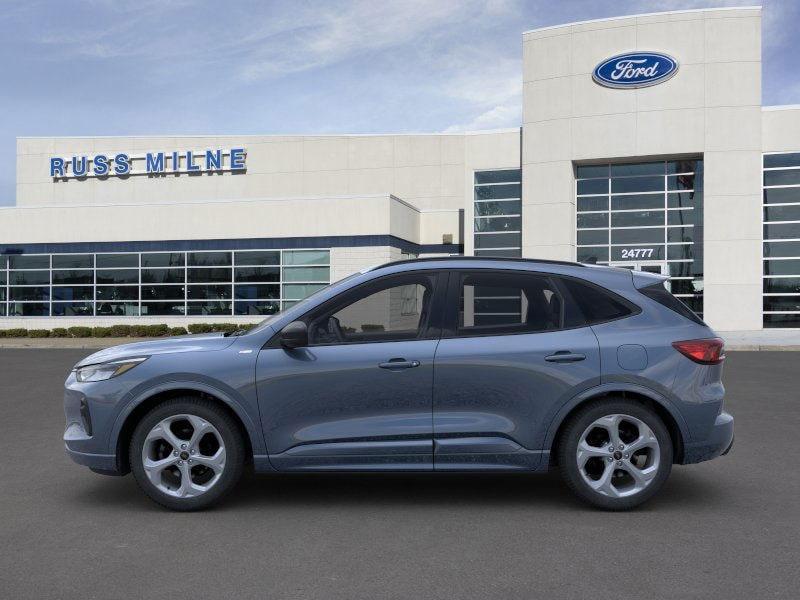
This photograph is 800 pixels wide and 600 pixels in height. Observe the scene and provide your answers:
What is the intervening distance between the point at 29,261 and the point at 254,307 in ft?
34.3

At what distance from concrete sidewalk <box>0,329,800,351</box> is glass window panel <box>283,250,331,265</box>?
7.70 metres

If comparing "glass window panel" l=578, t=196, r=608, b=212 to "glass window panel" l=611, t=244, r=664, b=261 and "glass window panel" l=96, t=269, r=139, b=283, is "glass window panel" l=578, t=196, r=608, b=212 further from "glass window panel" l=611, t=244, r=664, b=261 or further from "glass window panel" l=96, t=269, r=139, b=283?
"glass window panel" l=96, t=269, r=139, b=283

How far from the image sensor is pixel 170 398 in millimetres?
5676

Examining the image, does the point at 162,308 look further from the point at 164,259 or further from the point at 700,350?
the point at 700,350

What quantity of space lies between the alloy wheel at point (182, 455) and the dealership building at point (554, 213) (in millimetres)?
26499

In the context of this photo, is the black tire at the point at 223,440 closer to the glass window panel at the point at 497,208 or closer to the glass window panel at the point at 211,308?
the glass window panel at the point at 211,308

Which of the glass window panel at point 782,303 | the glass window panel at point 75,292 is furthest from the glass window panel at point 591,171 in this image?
the glass window panel at point 75,292

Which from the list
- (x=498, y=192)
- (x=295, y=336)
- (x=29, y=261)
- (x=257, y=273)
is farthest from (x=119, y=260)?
(x=295, y=336)

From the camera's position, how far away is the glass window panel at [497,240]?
35125 mm

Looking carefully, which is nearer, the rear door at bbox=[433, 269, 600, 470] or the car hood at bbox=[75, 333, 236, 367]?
the rear door at bbox=[433, 269, 600, 470]

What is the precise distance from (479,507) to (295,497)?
4.50 feet

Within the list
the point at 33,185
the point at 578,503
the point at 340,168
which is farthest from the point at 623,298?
the point at 33,185

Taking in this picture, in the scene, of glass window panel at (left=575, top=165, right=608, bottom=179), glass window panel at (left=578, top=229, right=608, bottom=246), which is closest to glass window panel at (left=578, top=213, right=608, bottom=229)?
glass window panel at (left=578, top=229, right=608, bottom=246)

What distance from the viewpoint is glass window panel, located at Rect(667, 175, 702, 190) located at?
32094mm
